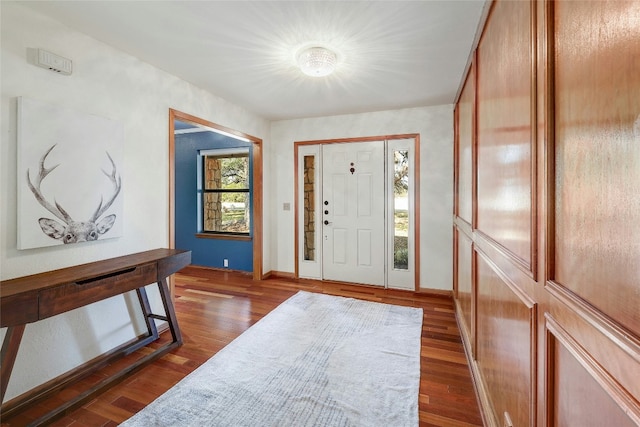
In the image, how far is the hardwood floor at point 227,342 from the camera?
5.67 ft

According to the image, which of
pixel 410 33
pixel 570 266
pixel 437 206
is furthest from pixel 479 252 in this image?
pixel 437 206

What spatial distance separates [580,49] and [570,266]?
55cm

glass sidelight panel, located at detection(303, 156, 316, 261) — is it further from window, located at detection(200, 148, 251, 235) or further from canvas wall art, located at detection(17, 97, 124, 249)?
canvas wall art, located at detection(17, 97, 124, 249)

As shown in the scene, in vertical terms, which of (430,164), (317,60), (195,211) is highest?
(317,60)

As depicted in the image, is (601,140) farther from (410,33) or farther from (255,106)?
(255,106)

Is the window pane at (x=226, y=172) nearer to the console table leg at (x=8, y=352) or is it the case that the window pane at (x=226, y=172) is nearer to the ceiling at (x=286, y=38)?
the ceiling at (x=286, y=38)

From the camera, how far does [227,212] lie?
511 centimetres

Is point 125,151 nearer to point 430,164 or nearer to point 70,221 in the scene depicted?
point 70,221

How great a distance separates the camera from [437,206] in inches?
146

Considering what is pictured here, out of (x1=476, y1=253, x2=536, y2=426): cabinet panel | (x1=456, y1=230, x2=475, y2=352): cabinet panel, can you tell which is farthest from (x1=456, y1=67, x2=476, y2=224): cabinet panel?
(x1=476, y1=253, x2=536, y2=426): cabinet panel

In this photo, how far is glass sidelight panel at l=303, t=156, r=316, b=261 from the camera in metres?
4.38

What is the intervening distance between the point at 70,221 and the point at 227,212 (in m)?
3.12

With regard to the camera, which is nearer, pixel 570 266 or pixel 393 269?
pixel 570 266

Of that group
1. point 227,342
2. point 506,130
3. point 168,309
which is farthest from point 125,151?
point 506,130
